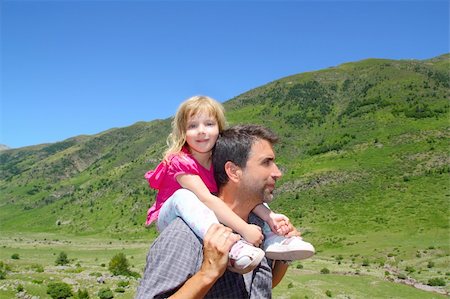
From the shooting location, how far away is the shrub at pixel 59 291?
3156 cm

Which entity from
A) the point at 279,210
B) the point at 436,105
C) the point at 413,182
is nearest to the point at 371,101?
the point at 436,105

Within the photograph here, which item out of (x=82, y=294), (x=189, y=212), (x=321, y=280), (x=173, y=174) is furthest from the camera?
(x=321, y=280)

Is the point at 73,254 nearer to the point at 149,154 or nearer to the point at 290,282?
the point at 290,282

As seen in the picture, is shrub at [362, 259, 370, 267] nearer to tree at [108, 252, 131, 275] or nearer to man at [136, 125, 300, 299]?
tree at [108, 252, 131, 275]

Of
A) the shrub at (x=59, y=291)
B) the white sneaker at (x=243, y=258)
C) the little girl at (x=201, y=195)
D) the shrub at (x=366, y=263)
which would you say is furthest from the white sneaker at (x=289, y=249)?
the shrub at (x=366, y=263)

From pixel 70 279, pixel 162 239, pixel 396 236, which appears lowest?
pixel 396 236

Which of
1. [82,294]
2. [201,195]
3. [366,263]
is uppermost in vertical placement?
[201,195]

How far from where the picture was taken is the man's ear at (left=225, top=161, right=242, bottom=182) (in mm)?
4727

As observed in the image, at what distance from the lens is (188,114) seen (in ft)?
17.5

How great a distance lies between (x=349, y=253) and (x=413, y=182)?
35.2m

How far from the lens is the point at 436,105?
120000mm

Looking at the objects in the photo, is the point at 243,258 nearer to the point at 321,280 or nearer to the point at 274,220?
the point at 274,220

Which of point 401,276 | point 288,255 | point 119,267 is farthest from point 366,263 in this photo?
point 288,255

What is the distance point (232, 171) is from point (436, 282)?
1669 inches
